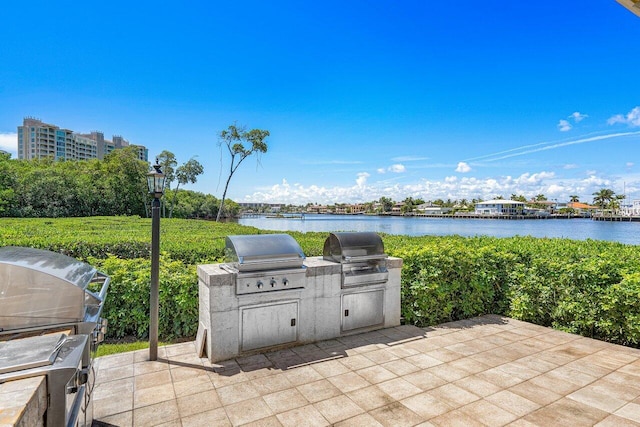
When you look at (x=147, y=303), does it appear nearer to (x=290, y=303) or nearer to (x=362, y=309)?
(x=290, y=303)

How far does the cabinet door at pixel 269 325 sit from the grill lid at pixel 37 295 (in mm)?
1595

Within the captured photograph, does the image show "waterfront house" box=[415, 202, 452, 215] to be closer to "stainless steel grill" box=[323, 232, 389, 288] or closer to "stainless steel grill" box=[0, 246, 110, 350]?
"stainless steel grill" box=[323, 232, 389, 288]

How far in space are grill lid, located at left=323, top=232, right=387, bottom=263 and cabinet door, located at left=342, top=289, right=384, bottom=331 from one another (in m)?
0.48

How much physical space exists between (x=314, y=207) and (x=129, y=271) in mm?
77478

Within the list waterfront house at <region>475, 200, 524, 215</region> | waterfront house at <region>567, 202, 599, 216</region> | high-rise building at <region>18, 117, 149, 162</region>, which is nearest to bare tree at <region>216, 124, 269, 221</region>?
high-rise building at <region>18, 117, 149, 162</region>

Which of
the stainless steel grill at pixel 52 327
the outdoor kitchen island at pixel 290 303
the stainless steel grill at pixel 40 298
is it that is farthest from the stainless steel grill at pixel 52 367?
the outdoor kitchen island at pixel 290 303

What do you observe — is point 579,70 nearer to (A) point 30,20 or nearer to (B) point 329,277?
(B) point 329,277

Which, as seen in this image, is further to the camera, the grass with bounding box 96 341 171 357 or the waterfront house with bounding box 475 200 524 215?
the waterfront house with bounding box 475 200 524 215

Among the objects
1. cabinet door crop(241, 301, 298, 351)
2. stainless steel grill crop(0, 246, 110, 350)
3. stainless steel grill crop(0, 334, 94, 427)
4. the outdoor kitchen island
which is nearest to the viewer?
stainless steel grill crop(0, 334, 94, 427)

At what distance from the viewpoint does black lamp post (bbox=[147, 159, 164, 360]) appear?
342 cm

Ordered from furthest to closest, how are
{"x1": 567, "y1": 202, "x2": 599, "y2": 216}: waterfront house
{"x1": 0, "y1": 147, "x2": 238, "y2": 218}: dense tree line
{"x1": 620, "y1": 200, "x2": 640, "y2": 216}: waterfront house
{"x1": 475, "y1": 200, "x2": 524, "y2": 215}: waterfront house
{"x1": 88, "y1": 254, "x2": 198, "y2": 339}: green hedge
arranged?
{"x1": 567, "y1": 202, "x2": 599, "y2": 216}: waterfront house, {"x1": 475, "y1": 200, "x2": 524, "y2": 215}: waterfront house, {"x1": 620, "y1": 200, "x2": 640, "y2": 216}: waterfront house, {"x1": 0, "y1": 147, "x2": 238, "y2": 218}: dense tree line, {"x1": 88, "y1": 254, "x2": 198, "y2": 339}: green hedge

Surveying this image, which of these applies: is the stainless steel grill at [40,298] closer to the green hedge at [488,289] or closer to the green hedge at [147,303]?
the green hedge at [147,303]

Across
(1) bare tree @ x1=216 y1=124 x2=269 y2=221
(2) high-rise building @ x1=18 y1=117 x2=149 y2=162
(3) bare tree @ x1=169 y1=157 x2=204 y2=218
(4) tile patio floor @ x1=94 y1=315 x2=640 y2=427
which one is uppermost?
(2) high-rise building @ x1=18 y1=117 x2=149 y2=162

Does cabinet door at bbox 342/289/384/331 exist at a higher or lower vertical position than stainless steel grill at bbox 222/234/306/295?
lower
